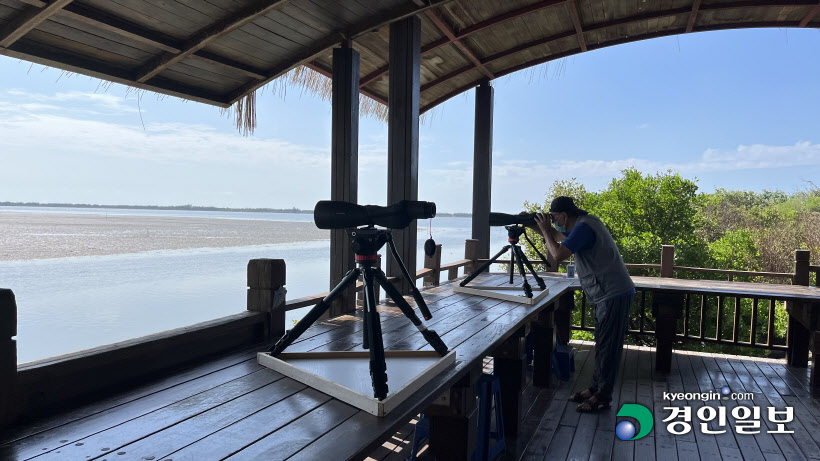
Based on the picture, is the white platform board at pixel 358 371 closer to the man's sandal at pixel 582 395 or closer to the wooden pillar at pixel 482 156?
the man's sandal at pixel 582 395

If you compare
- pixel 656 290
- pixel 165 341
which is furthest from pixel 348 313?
pixel 656 290

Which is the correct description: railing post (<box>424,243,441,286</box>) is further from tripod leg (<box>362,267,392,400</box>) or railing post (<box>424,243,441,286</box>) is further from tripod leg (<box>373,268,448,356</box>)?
tripod leg (<box>362,267,392,400</box>)

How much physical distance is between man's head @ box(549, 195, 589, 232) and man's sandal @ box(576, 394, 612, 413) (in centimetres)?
118

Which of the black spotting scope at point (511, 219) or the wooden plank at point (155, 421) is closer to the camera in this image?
the wooden plank at point (155, 421)

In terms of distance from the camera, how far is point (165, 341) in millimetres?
1649

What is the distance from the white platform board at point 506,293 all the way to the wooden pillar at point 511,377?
12.0 inches

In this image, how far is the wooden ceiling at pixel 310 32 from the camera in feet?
8.51

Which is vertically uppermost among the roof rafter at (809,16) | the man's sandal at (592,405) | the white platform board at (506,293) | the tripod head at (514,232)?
the roof rafter at (809,16)

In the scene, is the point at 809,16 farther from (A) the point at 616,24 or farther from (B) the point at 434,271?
(B) the point at 434,271

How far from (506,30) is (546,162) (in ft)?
227

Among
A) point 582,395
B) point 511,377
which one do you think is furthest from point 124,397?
point 582,395

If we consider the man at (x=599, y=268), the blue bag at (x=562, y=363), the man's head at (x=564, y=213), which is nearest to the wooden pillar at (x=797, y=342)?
the blue bag at (x=562, y=363)

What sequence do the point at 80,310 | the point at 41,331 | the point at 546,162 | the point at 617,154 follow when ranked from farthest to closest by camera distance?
1. the point at 546,162
2. the point at 617,154
3. the point at 80,310
4. the point at 41,331

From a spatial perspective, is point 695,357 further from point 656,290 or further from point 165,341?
point 165,341
